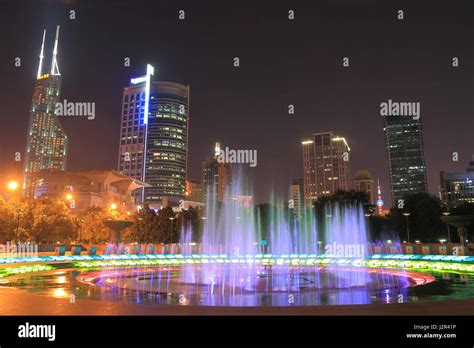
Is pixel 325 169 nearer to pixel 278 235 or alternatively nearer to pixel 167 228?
pixel 278 235

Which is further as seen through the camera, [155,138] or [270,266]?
[155,138]

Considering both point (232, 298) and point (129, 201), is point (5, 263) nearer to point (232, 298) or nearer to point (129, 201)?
point (232, 298)

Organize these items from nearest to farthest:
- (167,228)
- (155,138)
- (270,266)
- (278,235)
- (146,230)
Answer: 1. (270,266)
2. (167,228)
3. (146,230)
4. (278,235)
5. (155,138)

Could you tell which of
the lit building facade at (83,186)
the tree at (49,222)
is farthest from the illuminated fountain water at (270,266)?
the lit building facade at (83,186)

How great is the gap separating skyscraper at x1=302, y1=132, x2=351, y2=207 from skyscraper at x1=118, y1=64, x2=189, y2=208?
204 ft

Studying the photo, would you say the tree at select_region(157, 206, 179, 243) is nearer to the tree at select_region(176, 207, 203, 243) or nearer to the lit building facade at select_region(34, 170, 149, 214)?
the tree at select_region(176, 207, 203, 243)

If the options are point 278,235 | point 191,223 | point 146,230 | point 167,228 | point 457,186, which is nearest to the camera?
point 167,228

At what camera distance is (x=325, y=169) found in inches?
7569

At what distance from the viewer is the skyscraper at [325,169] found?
616 feet

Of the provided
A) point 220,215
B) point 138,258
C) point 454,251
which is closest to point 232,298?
point 138,258

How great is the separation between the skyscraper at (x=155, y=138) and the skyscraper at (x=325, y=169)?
62.1 metres

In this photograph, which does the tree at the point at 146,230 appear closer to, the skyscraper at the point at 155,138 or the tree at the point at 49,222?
the tree at the point at 49,222

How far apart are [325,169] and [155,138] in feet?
279

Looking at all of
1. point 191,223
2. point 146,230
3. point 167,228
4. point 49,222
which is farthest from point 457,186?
point 49,222
